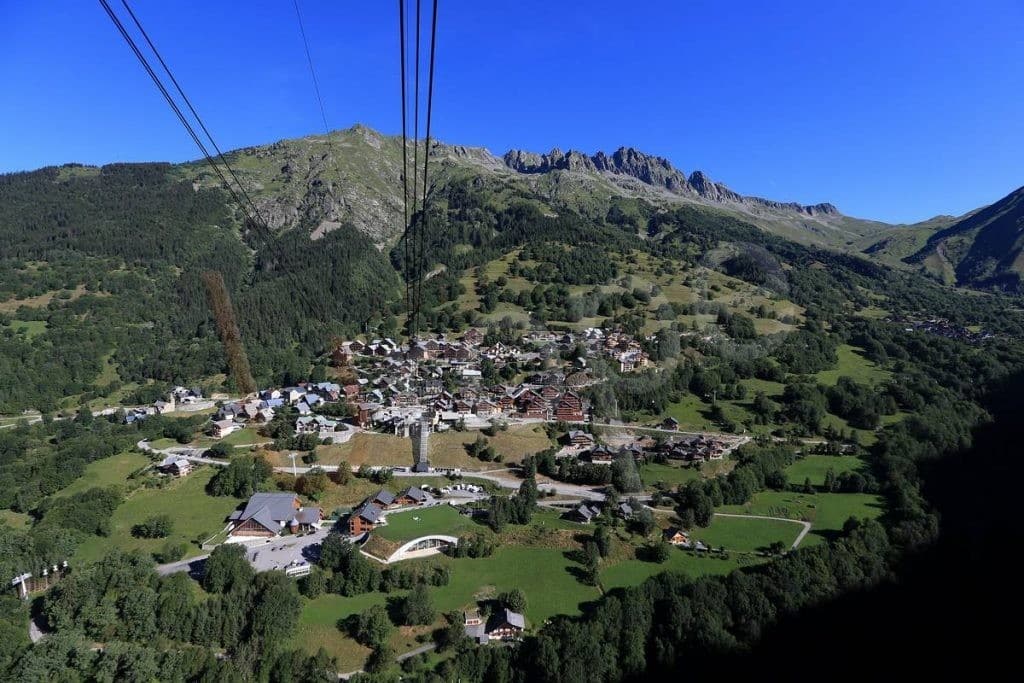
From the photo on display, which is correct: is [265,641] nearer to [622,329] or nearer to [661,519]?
[661,519]

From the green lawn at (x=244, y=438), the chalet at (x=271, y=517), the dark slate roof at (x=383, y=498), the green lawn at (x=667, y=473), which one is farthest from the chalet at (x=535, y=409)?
the green lawn at (x=244, y=438)

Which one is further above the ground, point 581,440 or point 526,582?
point 581,440

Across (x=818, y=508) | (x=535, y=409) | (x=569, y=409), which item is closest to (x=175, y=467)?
(x=535, y=409)

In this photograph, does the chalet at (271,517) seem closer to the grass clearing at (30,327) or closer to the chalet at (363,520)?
the chalet at (363,520)

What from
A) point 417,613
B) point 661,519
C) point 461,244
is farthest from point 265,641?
point 461,244

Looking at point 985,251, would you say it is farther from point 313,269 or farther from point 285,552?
point 285,552
